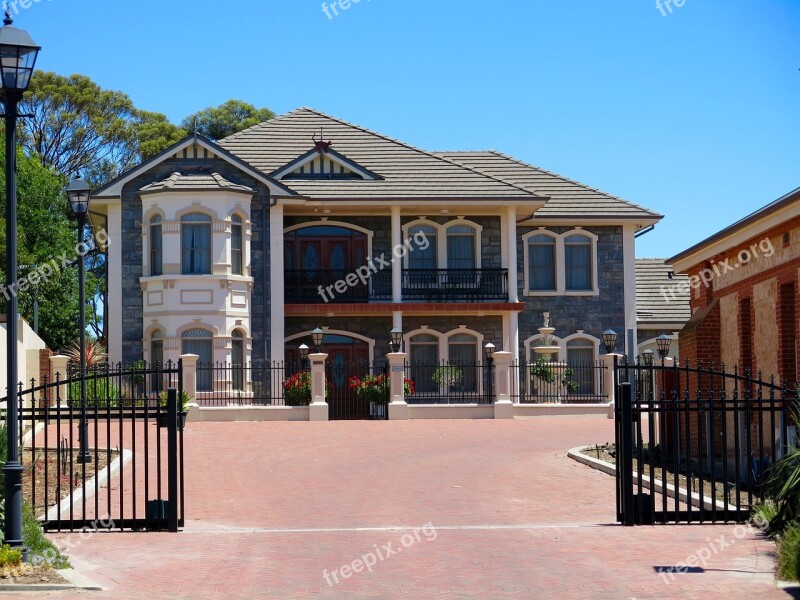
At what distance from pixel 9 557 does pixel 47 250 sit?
124ft

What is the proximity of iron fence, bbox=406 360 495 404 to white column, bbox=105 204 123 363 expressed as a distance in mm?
8256

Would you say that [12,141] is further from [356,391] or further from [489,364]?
[489,364]

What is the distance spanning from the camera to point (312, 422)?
100 feet

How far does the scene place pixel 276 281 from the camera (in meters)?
36.2

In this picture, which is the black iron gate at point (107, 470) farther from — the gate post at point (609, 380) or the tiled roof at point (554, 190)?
the tiled roof at point (554, 190)

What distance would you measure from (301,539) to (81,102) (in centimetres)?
4789

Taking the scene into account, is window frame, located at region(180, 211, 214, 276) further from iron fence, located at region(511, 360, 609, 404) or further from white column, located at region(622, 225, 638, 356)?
white column, located at region(622, 225, 638, 356)

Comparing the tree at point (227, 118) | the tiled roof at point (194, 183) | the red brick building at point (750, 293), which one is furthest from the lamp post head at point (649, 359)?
the tree at point (227, 118)

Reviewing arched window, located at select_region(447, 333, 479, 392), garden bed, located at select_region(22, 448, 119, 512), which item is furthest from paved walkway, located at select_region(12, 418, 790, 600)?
arched window, located at select_region(447, 333, 479, 392)

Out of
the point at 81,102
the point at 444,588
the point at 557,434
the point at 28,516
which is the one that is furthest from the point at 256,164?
the point at 444,588

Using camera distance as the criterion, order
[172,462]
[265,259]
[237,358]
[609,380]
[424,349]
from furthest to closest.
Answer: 1. [424,349]
2. [265,259]
3. [237,358]
4. [609,380]
5. [172,462]

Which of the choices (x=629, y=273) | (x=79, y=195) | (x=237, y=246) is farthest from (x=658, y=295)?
(x=79, y=195)

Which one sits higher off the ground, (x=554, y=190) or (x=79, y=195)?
(x=554, y=190)

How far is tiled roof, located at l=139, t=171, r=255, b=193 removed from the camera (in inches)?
1368
